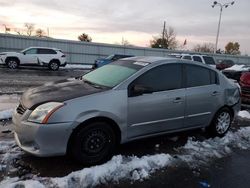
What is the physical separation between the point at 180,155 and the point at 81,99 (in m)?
2.02

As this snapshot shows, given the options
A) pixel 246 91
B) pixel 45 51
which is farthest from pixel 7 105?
pixel 45 51

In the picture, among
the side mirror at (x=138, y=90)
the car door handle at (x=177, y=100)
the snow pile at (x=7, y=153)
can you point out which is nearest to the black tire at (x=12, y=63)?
the snow pile at (x=7, y=153)

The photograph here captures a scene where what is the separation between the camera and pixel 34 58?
22672 millimetres

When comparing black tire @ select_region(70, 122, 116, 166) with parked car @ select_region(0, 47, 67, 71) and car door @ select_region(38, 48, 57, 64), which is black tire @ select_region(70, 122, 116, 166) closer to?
parked car @ select_region(0, 47, 67, 71)

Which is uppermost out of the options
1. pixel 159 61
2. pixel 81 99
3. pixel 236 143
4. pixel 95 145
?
pixel 159 61

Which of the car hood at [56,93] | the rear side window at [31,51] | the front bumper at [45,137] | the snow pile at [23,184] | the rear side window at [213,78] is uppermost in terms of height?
the rear side window at [31,51]

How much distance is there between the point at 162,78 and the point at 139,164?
1.60 metres

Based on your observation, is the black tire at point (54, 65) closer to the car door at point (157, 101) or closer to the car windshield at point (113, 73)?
the car windshield at point (113, 73)

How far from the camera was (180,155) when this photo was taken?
17.9 feet

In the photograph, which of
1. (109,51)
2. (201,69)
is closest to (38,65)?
(109,51)

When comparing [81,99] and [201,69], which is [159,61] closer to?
[201,69]

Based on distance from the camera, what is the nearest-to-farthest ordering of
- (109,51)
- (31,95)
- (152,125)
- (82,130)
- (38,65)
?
(82,130), (31,95), (152,125), (38,65), (109,51)

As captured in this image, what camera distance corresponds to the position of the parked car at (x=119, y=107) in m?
4.46

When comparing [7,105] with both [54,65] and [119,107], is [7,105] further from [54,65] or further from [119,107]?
[54,65]
